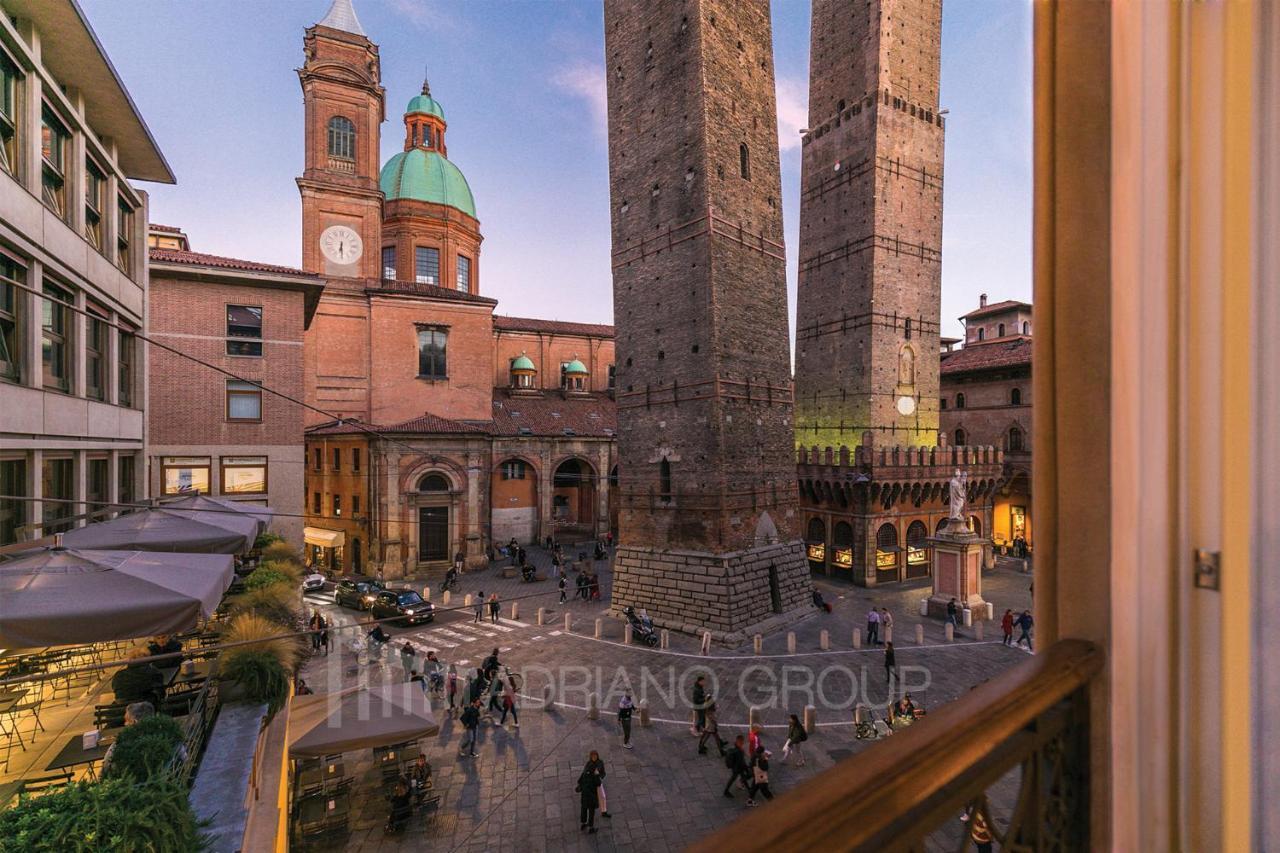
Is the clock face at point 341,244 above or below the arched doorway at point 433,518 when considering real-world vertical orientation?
above

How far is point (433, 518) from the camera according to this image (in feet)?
88.8

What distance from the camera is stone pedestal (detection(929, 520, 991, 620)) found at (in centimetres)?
1903

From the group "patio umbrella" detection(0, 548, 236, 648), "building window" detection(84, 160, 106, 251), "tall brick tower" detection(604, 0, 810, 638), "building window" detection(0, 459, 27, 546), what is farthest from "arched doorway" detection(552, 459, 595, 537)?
"patio umbrella" detection(0, 548, 236, 648)

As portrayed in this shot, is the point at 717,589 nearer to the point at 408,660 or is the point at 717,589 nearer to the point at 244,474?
the point at 408,660

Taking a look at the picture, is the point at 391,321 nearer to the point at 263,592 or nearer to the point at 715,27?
the point at 715,27

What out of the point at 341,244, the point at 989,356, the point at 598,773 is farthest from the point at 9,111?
the point at 989,356

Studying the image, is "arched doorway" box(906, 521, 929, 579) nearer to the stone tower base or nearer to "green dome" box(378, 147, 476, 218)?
the stone tower base

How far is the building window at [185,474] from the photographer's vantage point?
2019 cm

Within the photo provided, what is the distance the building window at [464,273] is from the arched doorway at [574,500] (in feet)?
55.5

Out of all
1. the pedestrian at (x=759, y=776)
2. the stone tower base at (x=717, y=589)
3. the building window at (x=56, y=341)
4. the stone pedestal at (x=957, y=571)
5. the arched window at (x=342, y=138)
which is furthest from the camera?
the arched window at (x=342, y=138)

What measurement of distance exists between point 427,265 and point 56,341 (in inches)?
1187

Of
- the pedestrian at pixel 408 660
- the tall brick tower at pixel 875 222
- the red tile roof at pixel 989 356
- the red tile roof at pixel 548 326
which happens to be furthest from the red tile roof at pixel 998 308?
the pedestrian at pixel 408 660

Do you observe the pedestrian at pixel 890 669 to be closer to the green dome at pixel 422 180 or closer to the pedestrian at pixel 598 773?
the pedestrian at pixel 598 773

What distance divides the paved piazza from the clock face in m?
21.5
